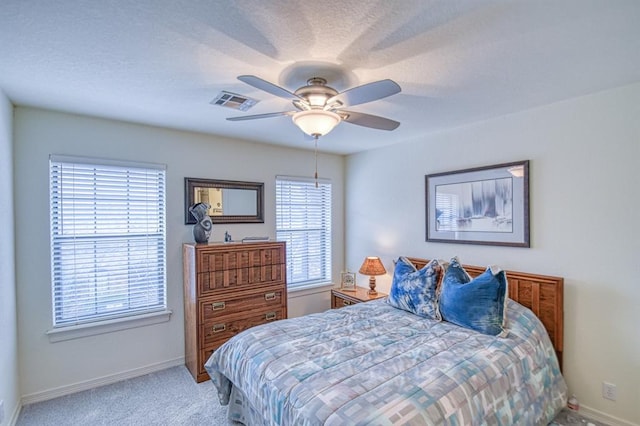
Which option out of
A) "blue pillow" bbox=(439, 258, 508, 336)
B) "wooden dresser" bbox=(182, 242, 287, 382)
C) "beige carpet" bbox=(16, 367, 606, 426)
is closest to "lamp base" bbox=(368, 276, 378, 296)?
"wooden dresser" bbox=(182, 242, 287, 382)

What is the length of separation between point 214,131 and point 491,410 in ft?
10.9

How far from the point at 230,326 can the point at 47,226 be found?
1.84 m

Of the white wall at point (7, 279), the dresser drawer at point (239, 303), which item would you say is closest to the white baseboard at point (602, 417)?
the dresser drawer at point (239, 303)

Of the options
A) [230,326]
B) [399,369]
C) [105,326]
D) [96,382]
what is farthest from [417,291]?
[96,382]

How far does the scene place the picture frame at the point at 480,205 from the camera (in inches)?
111

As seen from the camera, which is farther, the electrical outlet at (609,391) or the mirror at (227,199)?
the mirror at (227,199)

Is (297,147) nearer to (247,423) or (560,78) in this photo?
(560,78)

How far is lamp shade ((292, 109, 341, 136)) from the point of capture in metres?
1.89

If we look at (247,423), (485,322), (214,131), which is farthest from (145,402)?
(485,322)

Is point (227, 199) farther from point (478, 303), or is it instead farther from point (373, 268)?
point (478, 303)

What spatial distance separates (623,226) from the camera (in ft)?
7.52

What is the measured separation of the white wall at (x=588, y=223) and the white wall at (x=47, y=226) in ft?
9.07

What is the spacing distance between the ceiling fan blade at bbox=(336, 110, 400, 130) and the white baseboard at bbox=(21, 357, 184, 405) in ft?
9.83

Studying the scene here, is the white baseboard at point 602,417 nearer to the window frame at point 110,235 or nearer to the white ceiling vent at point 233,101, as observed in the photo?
the white ceiling vent at point 233,101
